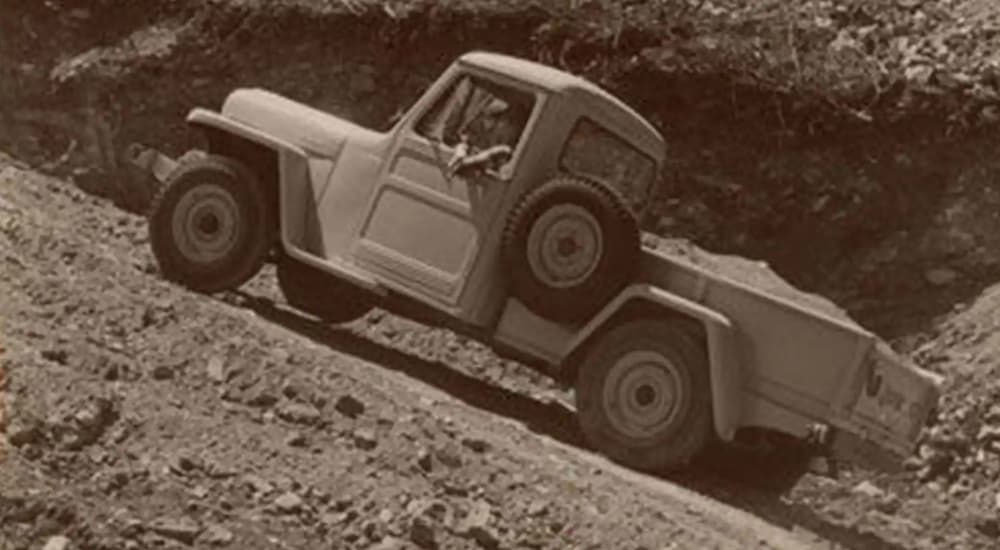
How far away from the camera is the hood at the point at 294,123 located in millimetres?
9664

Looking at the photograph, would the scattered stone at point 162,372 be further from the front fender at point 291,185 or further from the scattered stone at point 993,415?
the scattered stone at point 993,415

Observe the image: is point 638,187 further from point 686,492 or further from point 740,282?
point 686,492

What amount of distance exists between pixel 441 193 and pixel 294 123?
1.17 m

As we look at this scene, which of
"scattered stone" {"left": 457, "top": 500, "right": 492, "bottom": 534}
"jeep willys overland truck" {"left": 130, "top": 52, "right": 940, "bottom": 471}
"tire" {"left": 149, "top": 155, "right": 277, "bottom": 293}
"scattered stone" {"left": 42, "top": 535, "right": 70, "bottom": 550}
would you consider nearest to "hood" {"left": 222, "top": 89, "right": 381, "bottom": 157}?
"jeep willys overland truck" {"left": 130, "top": 52, "right": 940, "bottom": 471}

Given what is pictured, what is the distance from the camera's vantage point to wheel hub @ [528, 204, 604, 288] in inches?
335

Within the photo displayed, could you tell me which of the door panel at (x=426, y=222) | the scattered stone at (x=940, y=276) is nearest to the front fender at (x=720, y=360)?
the door panel at (x=426, y=222)

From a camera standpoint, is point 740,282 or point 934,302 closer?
point 740,282

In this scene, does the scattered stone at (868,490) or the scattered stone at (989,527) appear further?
the scattered stone at (868,490)

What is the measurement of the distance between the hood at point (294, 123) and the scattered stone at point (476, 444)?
2.30 meters

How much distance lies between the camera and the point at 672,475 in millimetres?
8602

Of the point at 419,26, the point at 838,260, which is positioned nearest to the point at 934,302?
the point at 838,260

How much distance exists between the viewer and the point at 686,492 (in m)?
8.30

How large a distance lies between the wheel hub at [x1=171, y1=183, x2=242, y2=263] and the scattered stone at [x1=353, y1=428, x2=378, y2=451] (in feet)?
Result: 8.41

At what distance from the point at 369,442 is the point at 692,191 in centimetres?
534
